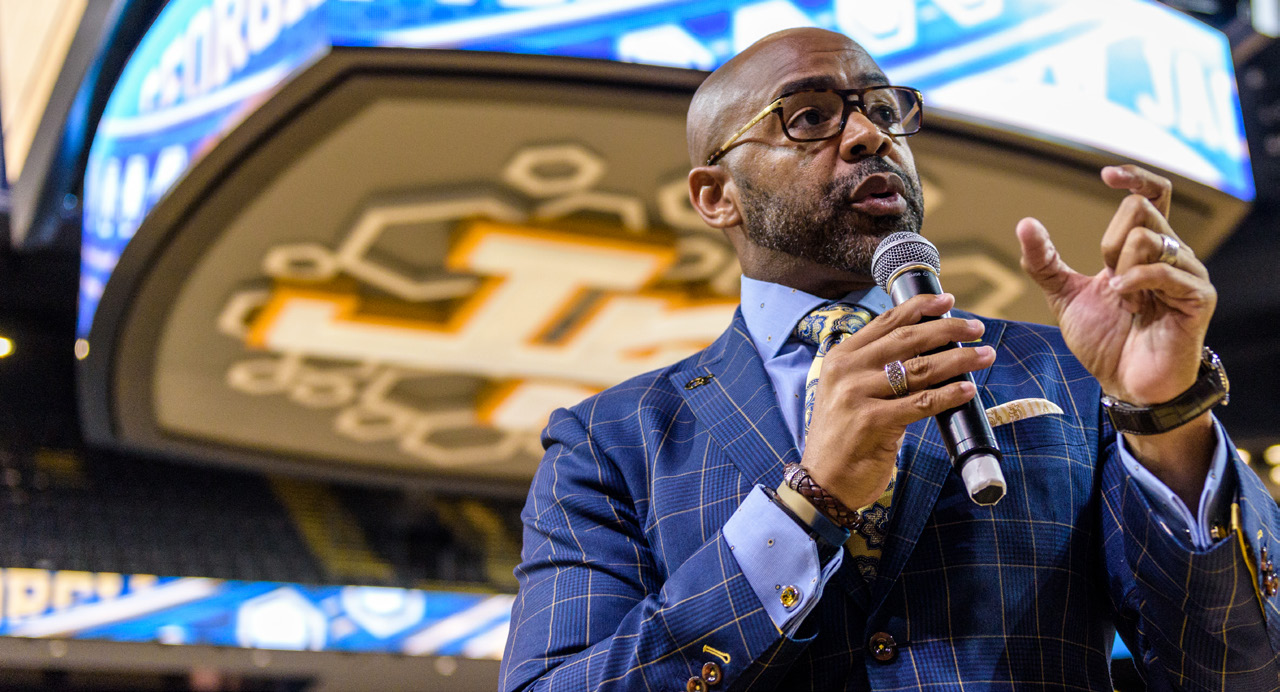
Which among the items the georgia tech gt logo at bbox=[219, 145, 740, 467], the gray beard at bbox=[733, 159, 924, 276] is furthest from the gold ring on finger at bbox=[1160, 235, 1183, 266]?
the georgia tech gt logo at bbox=[219, 145, 740, 467]

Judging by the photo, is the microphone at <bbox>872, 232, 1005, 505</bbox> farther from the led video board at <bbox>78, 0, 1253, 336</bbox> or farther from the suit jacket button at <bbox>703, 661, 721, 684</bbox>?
the led video board at <bbox>78, 0, 1253, 336</bbox>

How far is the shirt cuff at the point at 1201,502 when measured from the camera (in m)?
0.92

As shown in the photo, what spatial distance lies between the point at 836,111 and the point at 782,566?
0.64m

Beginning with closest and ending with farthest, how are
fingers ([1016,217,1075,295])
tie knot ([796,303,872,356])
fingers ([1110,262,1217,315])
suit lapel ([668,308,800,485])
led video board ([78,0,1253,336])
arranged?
fingers ([1110,262,1217,315])
fingers ([1016,217,1075,295])
suit lapel ([668,308,800,485])
tie knot ([796,303,872,356])
led video board ([78,0,1253,336])

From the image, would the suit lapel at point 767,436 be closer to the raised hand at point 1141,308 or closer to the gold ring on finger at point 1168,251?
the raised hand at point 1141,308

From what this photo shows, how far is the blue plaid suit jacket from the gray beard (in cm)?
16

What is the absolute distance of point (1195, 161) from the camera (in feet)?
15.9

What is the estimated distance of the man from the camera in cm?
92

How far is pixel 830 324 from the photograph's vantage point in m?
1.28

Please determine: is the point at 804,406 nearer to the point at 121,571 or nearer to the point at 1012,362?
the point at 1012,362

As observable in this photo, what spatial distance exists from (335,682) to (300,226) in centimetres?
427

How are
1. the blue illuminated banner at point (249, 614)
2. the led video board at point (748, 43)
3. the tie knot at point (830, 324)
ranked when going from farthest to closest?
the blue illuminated banner at point (249, 614) < the led video board at point (748, 43) < the tie knot at point (830, 324)

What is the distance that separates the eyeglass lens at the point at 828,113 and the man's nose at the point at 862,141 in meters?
0.03

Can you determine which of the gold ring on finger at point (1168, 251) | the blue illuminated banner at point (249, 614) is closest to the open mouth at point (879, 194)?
the gold ring on finger at point (1168, 251)
